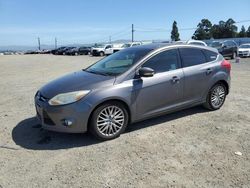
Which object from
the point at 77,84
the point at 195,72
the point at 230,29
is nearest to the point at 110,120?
the point at 77,84

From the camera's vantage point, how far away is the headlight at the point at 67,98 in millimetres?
4711

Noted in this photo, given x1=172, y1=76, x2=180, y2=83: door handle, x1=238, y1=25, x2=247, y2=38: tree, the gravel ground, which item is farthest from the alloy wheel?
x1=238, y1=25, x2=247, y2=38: tree

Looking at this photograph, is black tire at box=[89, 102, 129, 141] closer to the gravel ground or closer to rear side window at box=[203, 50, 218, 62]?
the gravel ground

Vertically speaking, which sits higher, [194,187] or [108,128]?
[108,128]

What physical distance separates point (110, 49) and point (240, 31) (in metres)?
64.6

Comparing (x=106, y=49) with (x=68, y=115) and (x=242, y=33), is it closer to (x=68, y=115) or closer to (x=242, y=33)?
(x=68, y=115)

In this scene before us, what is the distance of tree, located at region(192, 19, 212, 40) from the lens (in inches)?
3745

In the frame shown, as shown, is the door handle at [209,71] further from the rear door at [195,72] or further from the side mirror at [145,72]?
the side mirror at [145,72]

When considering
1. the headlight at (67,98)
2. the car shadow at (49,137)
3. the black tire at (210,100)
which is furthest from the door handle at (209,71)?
the headlight at (67,98)

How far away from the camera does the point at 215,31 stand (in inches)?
3644

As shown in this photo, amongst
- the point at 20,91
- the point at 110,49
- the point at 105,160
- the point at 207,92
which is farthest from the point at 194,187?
the point at 110,49

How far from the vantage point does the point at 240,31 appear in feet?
299

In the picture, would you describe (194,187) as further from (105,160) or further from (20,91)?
(20,91)

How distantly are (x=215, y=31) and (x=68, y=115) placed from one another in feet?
312
